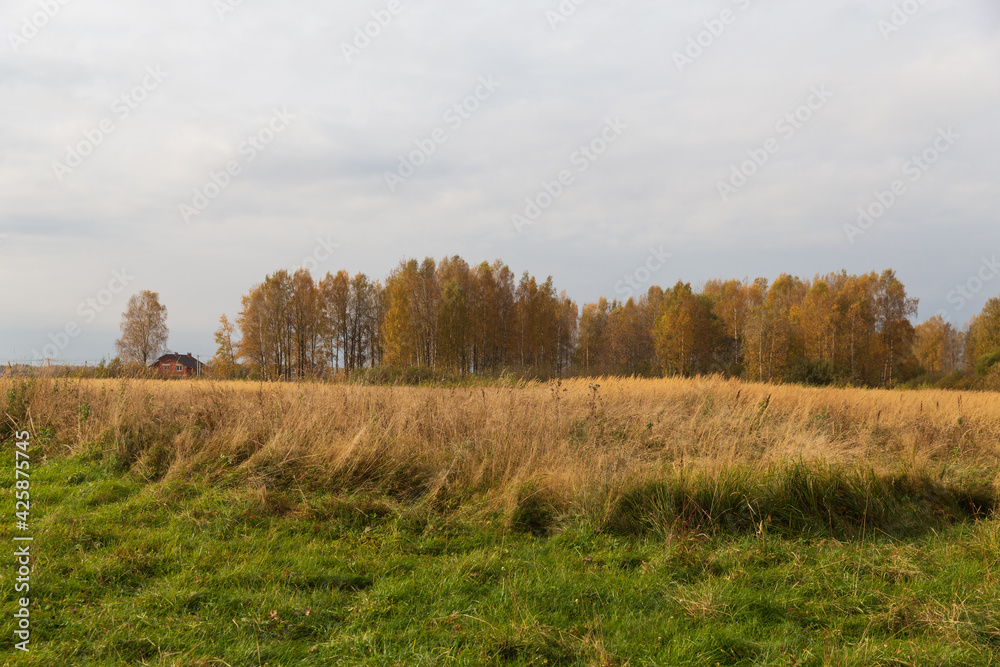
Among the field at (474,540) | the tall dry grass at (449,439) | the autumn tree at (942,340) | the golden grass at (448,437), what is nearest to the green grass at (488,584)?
the field at (474,540)

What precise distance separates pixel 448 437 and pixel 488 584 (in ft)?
12.9

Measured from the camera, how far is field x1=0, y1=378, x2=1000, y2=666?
Answer: 127 inches

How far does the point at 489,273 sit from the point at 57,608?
44.8 metres

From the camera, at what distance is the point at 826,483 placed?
18.7 feet

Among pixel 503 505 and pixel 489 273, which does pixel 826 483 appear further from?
pixel 489 273

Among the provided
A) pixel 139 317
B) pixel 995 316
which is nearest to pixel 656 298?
pixel 995 316

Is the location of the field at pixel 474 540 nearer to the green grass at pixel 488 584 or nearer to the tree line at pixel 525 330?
the green grass at pixel 488 584

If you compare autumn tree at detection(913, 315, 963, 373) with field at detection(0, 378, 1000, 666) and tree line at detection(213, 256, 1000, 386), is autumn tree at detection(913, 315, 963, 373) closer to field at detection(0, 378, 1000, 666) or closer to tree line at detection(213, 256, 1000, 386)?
tree line at detection(213, 256, 1000, 386)

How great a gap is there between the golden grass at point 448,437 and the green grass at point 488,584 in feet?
2.07

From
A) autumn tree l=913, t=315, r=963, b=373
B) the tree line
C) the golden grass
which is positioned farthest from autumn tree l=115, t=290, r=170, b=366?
autumn tree l=913, t=315, r=963, b=373

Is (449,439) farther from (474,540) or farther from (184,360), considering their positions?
(184,360)

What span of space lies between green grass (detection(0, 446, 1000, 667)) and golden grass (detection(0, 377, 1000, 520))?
2.07 feet

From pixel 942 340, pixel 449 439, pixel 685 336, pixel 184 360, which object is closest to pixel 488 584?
pixel 449 439

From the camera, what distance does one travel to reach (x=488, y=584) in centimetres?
397
